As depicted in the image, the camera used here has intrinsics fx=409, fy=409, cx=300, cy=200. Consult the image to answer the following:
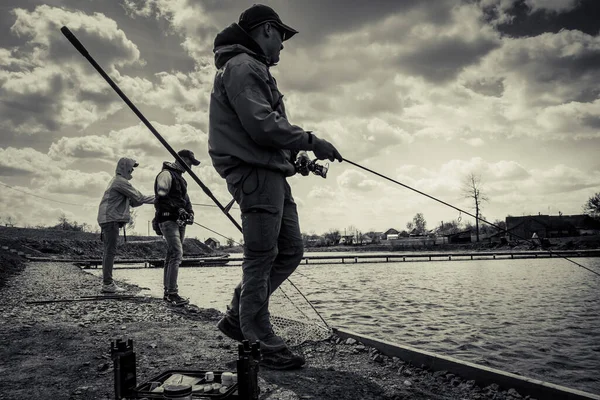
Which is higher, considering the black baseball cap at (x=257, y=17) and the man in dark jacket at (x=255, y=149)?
the black baseball cap at (x=257, y=17)

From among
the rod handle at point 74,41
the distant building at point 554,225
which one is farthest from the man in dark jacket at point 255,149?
the distant building at point 554,225

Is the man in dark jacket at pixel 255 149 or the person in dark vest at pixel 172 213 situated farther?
the person in dark vest at pixel 172 213

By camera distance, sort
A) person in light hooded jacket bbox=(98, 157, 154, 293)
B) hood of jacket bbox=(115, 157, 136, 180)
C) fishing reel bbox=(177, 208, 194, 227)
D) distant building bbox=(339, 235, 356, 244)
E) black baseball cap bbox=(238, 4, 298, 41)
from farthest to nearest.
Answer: distant building bbox=(339, 235, 356, 244) < hood of jacket bbox=(115, 157, 136, 180) < person in light hooded jacket bbox=(98, 157, 154, 293) < fishing reel bbox=(177, 208, 194, 227) < black baseball cap bbox=(238, 4, 298, 41)

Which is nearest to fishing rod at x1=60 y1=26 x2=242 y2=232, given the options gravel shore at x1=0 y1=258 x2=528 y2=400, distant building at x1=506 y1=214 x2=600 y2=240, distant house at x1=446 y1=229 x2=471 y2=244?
Result: gravel shore at x1=0 y1=258 x2=528 y2=400

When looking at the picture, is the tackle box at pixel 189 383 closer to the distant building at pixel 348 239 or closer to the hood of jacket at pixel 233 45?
the hood of jacket at pixel 233 45

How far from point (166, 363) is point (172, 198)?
4024 mm

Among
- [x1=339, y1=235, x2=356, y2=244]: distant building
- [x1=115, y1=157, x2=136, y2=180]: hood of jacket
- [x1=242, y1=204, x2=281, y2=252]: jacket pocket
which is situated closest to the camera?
[x1=242, y1=204, x2=281, y2=252]: jacket pocket

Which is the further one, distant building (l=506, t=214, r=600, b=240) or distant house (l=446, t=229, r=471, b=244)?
distant house (l=446, t=229, r=471, b=244)

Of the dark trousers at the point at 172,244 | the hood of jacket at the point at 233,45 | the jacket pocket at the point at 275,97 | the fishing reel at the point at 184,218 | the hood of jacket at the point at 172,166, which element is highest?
the hood of jacket at the point at 233,45

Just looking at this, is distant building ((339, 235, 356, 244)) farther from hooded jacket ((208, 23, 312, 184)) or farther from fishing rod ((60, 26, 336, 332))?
hooded jacket ((208, 23, 312, 184))

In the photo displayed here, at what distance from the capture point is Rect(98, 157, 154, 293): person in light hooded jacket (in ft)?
24.5

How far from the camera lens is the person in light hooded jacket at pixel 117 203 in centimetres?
746

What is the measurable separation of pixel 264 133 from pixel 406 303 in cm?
698

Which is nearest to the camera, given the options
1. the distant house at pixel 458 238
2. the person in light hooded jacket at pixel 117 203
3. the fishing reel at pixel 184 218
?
the fishing reel at pixel 184 218
